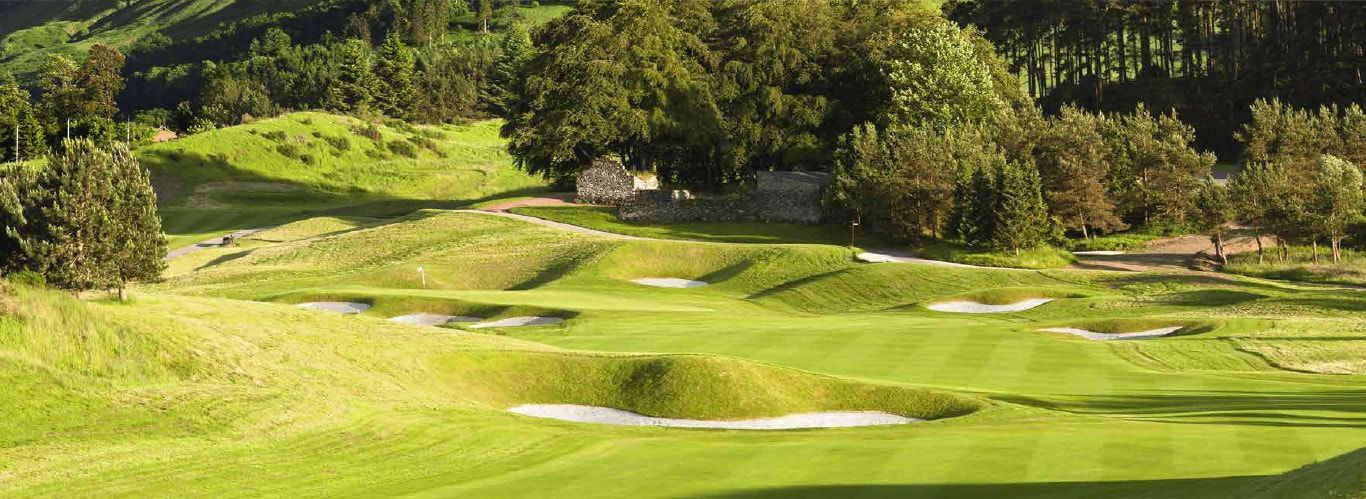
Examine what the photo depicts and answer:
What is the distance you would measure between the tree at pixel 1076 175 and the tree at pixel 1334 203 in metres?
12.6

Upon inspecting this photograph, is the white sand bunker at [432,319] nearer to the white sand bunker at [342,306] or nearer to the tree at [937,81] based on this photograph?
the white sand bunker at [342,306]

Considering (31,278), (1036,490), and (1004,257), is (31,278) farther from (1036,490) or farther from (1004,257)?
(1004,257)

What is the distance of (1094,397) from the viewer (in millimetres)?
26906

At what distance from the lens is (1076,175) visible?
7006 centimetres

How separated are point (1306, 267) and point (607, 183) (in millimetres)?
48765

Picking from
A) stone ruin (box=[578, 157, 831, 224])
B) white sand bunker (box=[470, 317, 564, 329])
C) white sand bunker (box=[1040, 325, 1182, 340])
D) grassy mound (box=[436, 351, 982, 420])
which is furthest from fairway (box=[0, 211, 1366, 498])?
stone ruin (box=[578, 157, 831, 224])

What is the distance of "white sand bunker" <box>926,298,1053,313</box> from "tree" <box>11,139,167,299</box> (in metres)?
33.3

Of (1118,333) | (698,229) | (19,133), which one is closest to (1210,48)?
(698,229)

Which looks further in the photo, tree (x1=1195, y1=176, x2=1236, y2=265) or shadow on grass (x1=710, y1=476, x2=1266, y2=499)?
tree (x1=1195, y1=176, x2=1236, y2=265)

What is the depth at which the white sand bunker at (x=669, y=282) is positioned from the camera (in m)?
64.4

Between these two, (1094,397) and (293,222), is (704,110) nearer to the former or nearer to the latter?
(293,222)

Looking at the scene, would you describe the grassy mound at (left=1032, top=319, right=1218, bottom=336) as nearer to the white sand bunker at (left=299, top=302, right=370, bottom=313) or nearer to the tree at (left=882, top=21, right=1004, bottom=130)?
the white sand bunker at (left=299, top=302, right=370, bottom=313)

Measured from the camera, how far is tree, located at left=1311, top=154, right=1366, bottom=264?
59438 millimetres

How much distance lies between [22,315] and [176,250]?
64.9 m
